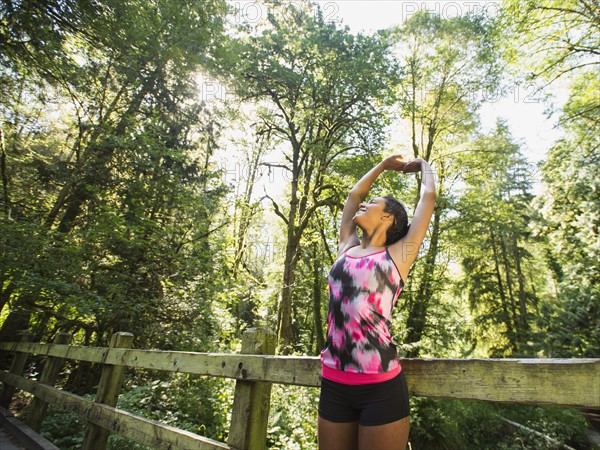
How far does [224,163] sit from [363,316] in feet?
42.0

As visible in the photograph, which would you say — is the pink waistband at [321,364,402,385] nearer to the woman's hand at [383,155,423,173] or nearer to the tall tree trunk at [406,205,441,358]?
the woman's hand at [383,155,423,173]

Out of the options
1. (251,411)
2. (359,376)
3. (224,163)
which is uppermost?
(224,163)

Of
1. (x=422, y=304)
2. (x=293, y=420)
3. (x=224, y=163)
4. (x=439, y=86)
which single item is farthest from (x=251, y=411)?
(x=439, y=86)

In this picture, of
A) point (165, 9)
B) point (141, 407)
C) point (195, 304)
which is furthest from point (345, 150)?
point (141, 407)

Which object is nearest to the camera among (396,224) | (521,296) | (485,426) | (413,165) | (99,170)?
(396,224)

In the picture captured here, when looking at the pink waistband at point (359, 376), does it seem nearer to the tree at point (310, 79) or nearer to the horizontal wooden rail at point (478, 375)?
the horizontal wooden rail at point (478, 375)

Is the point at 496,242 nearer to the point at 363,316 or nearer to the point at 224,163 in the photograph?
the point at 224,163

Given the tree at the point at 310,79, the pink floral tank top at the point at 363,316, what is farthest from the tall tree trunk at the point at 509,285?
the pink floral tank top at the point at 363,316

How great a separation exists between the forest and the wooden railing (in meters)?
1.80

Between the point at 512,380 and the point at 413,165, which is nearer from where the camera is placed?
the point at 512,380

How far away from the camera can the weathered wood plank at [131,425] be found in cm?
225

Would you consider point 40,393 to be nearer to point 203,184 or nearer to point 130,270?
point 130,270

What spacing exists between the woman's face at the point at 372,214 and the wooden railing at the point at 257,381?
795 millimetres

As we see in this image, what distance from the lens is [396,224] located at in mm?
2018
